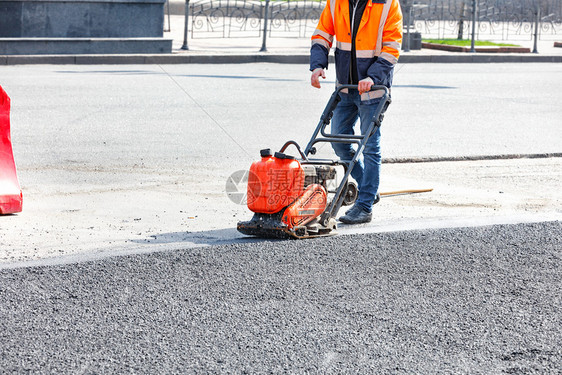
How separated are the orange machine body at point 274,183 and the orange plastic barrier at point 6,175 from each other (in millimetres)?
1845

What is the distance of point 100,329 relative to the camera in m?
3.97

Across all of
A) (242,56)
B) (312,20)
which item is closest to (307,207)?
(242,56)

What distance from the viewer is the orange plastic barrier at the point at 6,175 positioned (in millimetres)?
6121

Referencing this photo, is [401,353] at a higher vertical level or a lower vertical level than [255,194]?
lower

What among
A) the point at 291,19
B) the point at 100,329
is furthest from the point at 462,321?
the point at 291,19

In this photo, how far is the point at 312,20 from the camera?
2653 cm

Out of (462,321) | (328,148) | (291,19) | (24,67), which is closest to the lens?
(462,321)

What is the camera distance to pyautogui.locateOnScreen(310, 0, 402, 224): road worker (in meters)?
5.84

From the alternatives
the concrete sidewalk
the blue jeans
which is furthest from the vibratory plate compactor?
the concrete sidewalk

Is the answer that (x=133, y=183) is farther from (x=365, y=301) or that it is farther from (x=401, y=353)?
(x=401, y=353)

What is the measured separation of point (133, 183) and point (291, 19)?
21.3 m

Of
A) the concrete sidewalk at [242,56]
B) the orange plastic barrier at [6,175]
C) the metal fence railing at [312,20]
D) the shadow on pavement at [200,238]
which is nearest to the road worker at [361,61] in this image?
the shadow on pavement at [200,238]

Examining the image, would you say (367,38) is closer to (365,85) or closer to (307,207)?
(365,85)

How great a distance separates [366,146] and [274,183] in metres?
1.05
